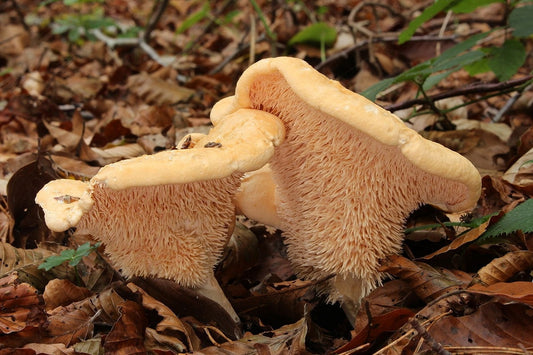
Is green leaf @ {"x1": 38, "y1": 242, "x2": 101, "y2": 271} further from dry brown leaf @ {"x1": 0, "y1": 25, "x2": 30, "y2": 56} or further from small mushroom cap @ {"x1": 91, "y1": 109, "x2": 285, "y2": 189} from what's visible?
dry brown leaf @ {"x1": 0, "y1": 25, "x2": 30, "y2": 56}

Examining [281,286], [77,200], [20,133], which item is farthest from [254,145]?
[20,133]

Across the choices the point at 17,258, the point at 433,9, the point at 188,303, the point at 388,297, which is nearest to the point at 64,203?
the point at 188,303

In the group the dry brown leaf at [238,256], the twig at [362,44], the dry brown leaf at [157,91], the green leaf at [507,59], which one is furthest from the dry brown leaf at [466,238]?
the dry brown leaf at [157,91]

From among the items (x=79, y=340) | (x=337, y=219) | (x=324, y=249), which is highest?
(x=337, y=219)

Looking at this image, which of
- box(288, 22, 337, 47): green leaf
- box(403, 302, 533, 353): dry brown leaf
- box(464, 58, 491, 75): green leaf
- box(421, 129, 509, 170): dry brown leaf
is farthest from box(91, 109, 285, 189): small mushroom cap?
box(288, 22, 337, 47): green leaf

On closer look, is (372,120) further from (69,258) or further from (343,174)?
(69,258)

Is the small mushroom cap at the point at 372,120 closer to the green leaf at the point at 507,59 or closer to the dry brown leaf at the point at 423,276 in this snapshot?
the dry brown leaf at the point at 423,276

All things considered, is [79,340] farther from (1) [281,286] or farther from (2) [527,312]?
(2) [527,312]
